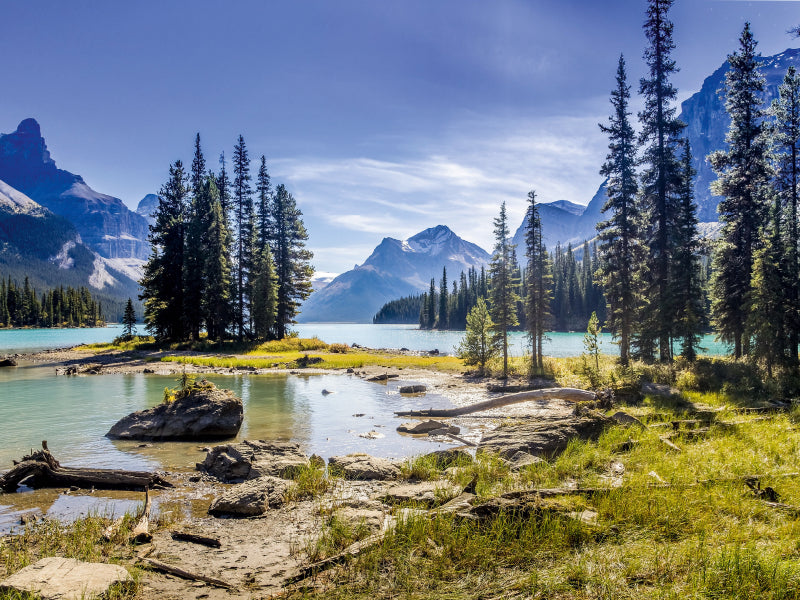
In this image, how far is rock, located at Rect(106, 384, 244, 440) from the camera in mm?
15820

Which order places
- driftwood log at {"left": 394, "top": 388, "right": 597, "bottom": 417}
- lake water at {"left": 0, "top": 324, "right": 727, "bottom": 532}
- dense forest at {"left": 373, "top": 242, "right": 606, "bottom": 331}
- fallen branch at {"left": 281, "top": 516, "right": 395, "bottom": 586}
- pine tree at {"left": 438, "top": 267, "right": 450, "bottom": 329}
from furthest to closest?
pine tree at {"left": 438, "top": 267, "right": 450, "bottom": 329}
dense forest at {"left": 373, "top": 242, "right": 606, "bottom": 331}
driftwood log at {"left": 394, "top": 388, "right": 597, "bottom": 417}
lake water at {"left": 0, "top": 324, "right": 727, "bottom": 532}
fallen branch at {"left": 281, "top": 516, "right": 395, "bottom": 586}

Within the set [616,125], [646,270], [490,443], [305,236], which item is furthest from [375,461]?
[305,236]

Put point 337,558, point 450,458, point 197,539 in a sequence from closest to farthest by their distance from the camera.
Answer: point 337,558 → point 197,539 → point 450,458

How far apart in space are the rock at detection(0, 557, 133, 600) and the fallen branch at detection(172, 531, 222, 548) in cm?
160

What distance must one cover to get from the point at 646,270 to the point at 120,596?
112 ft

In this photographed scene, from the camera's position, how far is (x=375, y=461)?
11727 mm

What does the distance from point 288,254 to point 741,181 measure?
2051 inches

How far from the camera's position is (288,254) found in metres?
62.2

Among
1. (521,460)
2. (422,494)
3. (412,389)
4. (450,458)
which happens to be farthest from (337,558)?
(412,389)

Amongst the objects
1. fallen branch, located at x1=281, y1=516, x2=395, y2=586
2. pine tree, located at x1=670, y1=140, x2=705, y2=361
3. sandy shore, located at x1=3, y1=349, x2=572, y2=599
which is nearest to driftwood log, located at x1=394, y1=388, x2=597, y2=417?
sandy shore, located at x1=3, y1=349, x2=572, y2=599

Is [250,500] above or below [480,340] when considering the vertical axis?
below

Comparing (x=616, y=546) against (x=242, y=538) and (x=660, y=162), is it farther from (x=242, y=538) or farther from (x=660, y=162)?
(x=660, y=162)

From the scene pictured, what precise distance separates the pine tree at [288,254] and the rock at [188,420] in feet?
142

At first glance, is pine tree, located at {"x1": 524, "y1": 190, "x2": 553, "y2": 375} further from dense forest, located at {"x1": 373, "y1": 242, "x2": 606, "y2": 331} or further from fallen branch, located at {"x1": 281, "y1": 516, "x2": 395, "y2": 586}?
dense forest, located at {"x1": 373, "y1": 242, "x2": 606, "y2": 331}
